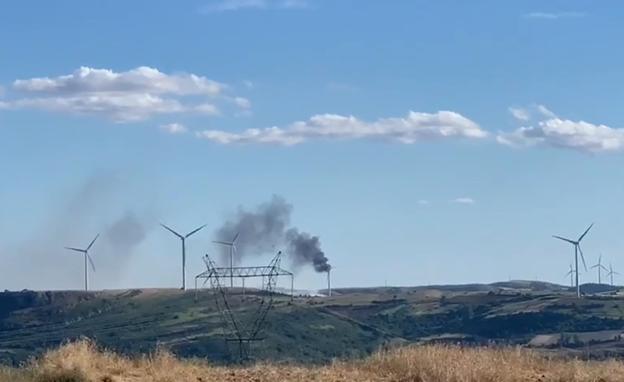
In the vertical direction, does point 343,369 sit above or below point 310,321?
below

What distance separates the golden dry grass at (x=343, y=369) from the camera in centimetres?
2981

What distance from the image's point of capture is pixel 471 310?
519 ft

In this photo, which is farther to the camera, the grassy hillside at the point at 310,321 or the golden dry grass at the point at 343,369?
the grassy hillside at the point at 310,321

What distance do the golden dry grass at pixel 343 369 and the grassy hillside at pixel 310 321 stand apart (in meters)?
57.7

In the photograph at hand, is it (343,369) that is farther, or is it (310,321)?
(310,321)

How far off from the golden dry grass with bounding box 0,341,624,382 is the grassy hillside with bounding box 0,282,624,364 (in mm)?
57663

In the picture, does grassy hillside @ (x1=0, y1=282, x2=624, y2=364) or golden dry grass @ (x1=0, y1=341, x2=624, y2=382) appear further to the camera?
grassy hillside @ (x1=0, y1=282, x2=624, y2=364)

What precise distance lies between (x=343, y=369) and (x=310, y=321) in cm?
10387

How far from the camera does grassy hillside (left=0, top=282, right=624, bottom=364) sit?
373ft

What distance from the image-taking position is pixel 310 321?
135250 millimetres

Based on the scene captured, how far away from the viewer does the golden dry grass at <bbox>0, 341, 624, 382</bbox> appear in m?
29.8

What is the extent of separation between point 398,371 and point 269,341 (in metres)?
76.4

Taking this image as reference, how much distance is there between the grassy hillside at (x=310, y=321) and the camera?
373 ft

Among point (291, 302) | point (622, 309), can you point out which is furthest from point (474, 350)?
point (291, 302)
